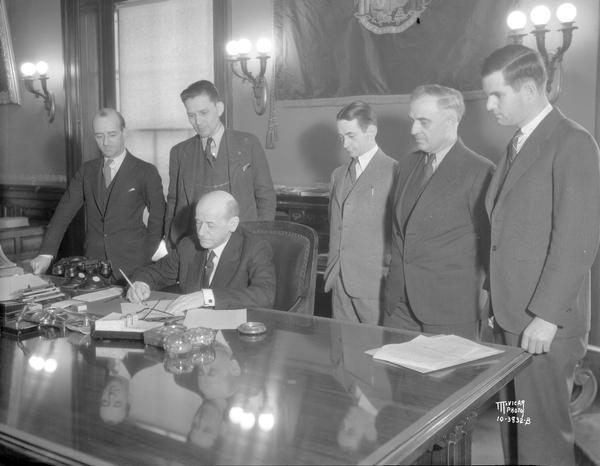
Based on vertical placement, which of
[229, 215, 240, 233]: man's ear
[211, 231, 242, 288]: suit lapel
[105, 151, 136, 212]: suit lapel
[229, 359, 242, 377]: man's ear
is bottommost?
[229, 359, 242, 377]: man's ear

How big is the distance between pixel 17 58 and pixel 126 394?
239 inches

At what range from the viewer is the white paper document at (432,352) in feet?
5.93

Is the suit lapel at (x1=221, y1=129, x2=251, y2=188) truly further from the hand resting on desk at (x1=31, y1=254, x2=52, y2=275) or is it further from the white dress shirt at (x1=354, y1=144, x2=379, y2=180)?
the hand resting on desk at (x1=31, y1=254, x2=52, y2=275)

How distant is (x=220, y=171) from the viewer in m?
3.55

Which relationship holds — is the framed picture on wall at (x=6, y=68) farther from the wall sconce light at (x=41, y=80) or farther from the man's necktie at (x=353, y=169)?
the man's necktie at (x=353, y=169)

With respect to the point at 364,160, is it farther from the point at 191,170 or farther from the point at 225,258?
the point at 191,170

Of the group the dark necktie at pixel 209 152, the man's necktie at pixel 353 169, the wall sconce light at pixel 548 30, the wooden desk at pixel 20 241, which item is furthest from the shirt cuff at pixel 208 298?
the wooden desk at pixel 20 241

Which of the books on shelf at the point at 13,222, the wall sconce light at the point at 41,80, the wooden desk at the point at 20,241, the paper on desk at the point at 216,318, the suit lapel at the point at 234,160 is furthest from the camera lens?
the wall sconce light at the point at 41,80

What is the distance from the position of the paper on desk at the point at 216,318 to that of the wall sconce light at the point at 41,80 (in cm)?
484

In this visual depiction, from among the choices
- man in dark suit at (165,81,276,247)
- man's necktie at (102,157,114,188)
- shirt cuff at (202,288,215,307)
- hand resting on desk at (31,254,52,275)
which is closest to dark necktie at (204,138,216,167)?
man in dark suit at (165,81,276,247)

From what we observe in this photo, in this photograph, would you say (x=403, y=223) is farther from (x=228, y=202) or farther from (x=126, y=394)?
(x=126, y=394)

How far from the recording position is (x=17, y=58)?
22.1 ft

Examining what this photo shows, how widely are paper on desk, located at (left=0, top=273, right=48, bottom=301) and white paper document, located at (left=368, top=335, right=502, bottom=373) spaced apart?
159cm

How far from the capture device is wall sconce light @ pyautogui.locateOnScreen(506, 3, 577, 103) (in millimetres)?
3619
